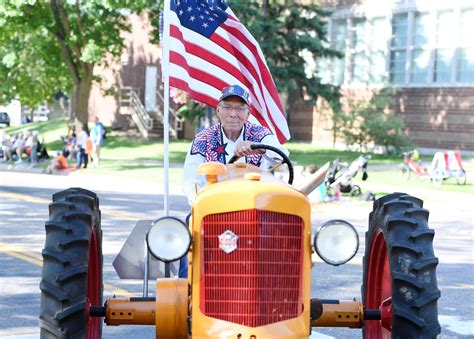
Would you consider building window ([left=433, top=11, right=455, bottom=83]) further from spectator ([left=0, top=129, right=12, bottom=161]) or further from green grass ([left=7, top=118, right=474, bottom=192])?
spectator ([left=0, top=129, right=12, bottom=161])

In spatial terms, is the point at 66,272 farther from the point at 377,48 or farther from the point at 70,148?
the point at 377,48

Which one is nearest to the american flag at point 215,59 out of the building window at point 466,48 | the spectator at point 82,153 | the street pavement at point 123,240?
the street pavement at point 123,240

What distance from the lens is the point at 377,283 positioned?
283 inches

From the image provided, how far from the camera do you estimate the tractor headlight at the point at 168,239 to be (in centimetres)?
563

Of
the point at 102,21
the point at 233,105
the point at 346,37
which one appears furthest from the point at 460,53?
the point at 233,105

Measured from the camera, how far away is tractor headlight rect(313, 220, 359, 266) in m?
5.85

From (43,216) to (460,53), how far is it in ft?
82.8

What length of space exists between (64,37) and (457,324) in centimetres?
3654

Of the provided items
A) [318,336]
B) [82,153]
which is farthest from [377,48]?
[318,336]

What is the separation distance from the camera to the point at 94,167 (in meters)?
36.7

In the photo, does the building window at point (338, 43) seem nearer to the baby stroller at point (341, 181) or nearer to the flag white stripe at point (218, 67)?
the baby stroller at point (341, 181)

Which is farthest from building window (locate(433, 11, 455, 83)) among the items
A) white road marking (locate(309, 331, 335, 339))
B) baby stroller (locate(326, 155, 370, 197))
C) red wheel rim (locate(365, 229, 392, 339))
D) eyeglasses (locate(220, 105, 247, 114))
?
red wheel rim (locate(365, 229, 392, 339))

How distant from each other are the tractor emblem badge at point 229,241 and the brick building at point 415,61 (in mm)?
35429

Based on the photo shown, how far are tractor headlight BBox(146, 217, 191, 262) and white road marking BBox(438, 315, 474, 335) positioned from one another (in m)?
4.11
